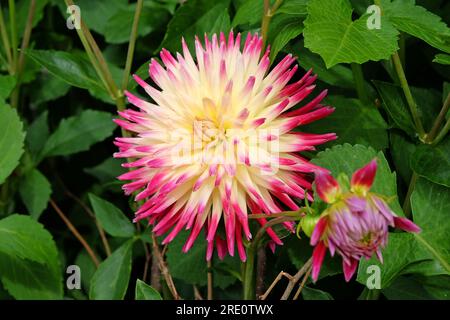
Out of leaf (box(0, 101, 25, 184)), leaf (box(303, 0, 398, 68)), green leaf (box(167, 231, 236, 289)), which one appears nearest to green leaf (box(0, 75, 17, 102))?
leaf (box(0, 101, 25, 184))

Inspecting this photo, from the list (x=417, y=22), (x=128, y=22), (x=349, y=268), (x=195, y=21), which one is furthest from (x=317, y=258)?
(x=128, y=22)

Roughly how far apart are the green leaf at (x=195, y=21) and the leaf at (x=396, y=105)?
17 centimetres

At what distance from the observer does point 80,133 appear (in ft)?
2.76

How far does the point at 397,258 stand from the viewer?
596 mm

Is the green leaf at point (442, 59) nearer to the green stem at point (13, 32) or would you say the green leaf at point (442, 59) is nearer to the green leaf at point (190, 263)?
the green leaf at point (190, 263)

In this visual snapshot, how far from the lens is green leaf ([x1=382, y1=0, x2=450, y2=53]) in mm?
585

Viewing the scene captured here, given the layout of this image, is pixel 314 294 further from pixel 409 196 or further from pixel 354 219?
pixel 354 219

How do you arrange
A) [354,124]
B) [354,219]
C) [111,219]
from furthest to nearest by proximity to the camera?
[111,219] → [354,124] → [354,219]

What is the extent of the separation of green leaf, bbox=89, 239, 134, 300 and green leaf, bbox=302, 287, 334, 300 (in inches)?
7.7

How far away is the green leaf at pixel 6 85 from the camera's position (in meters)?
0.75

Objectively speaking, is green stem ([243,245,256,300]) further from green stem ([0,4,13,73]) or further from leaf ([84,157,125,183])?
green stem ([0,4,13,73])

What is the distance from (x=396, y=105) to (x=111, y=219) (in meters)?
0.33
